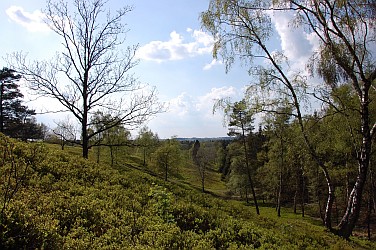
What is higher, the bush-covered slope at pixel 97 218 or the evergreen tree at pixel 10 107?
the evergreen tree at pixel 10 107

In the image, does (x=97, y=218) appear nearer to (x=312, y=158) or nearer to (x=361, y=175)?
(x=361, y=175)

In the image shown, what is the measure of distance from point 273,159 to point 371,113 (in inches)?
943

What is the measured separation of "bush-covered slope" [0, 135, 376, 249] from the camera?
4.37 metres

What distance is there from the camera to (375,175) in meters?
26.6

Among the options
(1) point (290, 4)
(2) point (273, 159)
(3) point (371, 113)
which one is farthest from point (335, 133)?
(2) point (273, 159)

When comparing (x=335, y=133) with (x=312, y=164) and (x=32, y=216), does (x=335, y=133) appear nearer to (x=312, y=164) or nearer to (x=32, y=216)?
(x=312, y=164)

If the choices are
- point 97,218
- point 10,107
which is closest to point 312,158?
point 97,218

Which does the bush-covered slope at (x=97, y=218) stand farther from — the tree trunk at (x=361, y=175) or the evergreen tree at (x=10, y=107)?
the evergreen tree at (x=10, y=107)

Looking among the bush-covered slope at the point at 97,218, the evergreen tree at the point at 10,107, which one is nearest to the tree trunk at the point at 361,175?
the bush-covered slope at the point at 97,218

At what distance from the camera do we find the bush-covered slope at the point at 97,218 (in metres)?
4.37

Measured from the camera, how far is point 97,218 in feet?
19.2

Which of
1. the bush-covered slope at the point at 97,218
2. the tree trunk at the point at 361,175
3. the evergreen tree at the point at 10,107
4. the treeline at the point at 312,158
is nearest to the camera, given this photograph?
the bush-covered slope at the point at 97,218

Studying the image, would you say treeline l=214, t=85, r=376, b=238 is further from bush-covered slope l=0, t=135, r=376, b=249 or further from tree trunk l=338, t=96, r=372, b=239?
bush-covered slope l=0, t=135, r=376, b=249

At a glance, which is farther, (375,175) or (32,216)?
(375,175)
